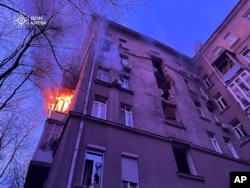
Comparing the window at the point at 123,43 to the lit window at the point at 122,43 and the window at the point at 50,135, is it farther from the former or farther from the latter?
the window at the point at 50,135

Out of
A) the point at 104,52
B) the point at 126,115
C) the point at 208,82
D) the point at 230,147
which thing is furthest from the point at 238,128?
the point at 104,52

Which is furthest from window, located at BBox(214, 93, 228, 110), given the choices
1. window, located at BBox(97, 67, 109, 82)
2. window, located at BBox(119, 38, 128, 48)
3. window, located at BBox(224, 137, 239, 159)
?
window, located at BBox(97, 67, 109, 82)

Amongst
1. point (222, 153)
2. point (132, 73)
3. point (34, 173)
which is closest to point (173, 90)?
point (132, 73)

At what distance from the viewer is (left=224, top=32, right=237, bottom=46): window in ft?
66.8

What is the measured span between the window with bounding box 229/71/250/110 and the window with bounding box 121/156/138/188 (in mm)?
11464

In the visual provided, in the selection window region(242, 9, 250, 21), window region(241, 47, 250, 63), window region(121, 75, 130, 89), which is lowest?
window region(121, 75, 130, 89)

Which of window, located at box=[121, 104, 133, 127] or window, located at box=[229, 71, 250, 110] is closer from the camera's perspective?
window, located at box=[121, 104, 133, 127]

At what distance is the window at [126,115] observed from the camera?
11.0 metres

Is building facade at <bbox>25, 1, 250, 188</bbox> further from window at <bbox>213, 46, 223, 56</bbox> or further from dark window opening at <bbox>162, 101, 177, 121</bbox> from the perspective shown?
window at <bbox>213, 46, 223, 56</bbox>

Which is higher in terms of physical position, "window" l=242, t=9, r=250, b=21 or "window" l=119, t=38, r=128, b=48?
"window" l=242, t=9, r=250, b=21

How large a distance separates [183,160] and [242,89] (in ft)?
30.7

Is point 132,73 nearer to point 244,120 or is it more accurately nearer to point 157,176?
point 157,176

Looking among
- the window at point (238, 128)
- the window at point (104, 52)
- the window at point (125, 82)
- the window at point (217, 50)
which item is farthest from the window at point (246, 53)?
the window at point (104, 52)

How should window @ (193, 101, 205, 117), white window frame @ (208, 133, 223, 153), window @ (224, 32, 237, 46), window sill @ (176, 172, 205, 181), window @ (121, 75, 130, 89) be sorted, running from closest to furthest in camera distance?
window sill @ (176, 172, 205, 181) → white window frame @ (208, 133, 223, 153) → window @ (121, 75, 130, 89) → window @ (193, 101, 205, 117) → window @ (224, 32, 237, 46)
